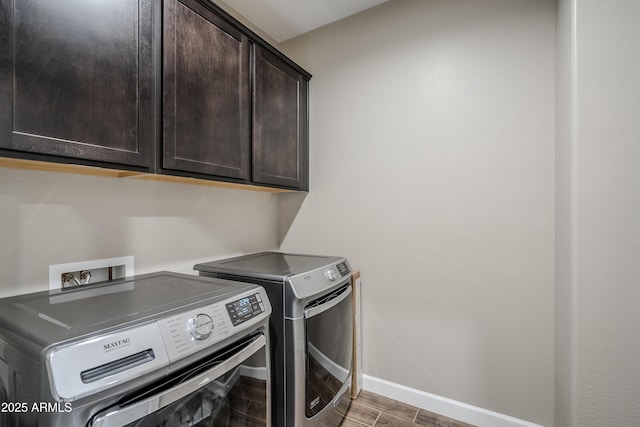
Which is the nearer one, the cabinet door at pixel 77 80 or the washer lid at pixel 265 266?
the cabinet door at pixel 77 80

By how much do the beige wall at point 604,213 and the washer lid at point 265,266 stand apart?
1.10 meters

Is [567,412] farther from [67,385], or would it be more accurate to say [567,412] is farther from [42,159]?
[42,159]

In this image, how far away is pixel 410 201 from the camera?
184cm

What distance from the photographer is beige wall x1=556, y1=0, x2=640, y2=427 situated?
3.44 ft

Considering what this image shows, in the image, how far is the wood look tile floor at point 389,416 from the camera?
1657 millimetres

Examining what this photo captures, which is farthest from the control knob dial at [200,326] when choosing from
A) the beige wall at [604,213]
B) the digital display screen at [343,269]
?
the beige wall at [604,213]

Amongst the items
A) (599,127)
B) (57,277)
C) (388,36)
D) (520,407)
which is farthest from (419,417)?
(388,36)

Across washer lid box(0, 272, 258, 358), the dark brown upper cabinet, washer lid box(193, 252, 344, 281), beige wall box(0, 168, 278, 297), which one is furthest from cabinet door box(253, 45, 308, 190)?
washer lid box(0, 272, 258, 358)

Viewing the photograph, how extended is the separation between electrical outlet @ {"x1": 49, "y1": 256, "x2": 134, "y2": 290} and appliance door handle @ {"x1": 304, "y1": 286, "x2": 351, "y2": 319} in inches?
34.1

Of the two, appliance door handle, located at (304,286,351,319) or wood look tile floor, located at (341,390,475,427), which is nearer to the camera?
appliance door handle, located at (304,286,351,319)

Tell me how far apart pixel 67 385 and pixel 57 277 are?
2.51ft

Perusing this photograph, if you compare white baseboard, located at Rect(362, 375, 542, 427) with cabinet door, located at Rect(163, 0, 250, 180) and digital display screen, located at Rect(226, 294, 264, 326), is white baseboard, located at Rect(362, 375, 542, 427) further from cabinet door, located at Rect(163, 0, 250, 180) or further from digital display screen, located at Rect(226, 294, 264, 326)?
cabinet door, located at Rect(163, 0, 250, 180)

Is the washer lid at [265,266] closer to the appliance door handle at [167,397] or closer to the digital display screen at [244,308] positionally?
the digital display screen at [244,308]

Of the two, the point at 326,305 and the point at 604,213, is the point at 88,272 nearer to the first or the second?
the point at 326,305
